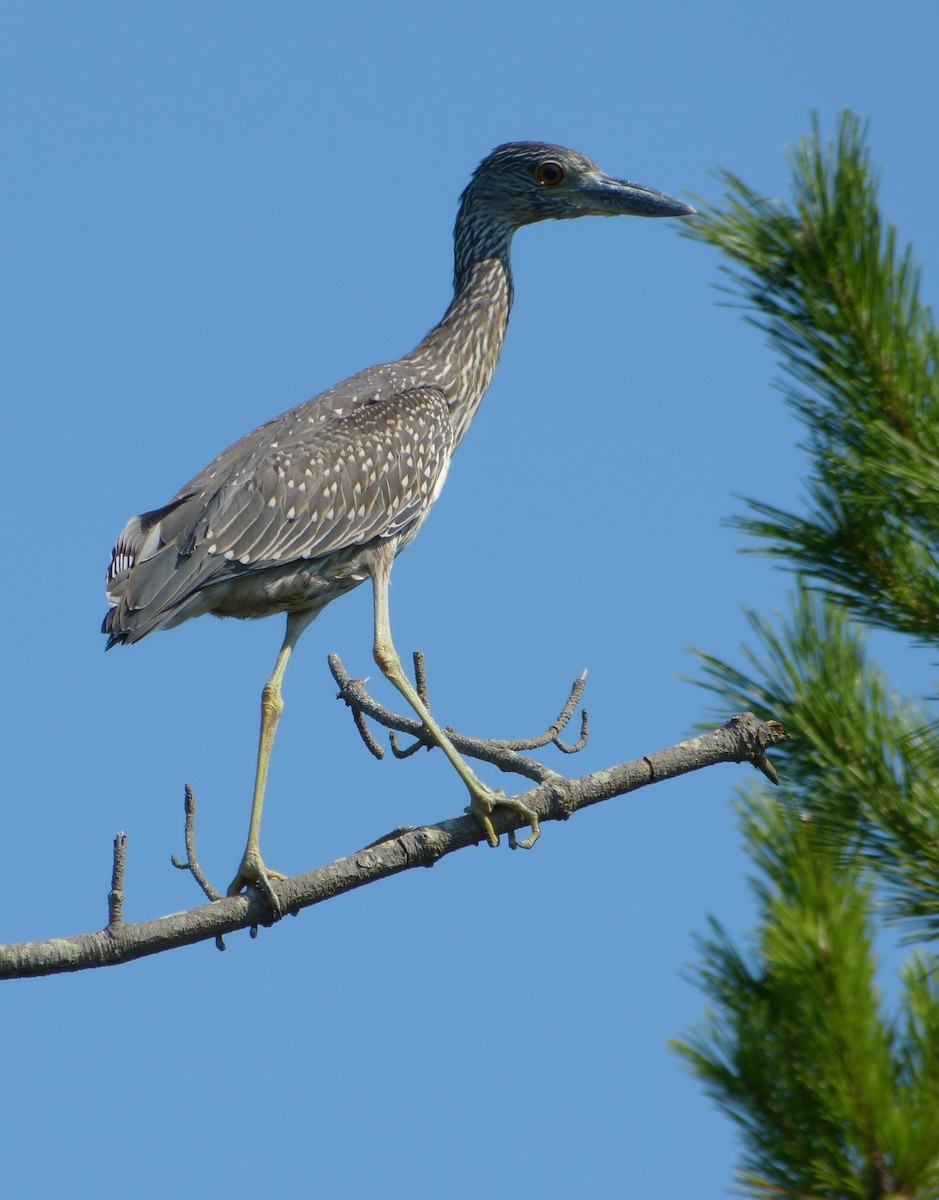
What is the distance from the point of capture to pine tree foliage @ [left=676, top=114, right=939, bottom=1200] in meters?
2.06

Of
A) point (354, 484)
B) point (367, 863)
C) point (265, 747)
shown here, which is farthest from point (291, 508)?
point (367, 863)

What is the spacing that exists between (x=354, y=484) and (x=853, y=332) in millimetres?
4777

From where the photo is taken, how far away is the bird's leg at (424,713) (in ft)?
17.4

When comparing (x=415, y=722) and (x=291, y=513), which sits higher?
(x=291, y=513)

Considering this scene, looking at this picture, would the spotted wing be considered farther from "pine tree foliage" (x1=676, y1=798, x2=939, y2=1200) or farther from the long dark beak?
"pine tree foliage" (x1=676, y1=798, x2=939, y2=1200)

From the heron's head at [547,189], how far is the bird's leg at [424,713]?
2374mm

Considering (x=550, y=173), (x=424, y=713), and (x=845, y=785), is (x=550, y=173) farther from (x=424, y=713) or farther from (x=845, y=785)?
(x=845, y=785)

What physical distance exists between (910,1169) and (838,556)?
1.03 m

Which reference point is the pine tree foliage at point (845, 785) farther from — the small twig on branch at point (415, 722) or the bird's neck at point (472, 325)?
the bird's neck at point (472, 325)

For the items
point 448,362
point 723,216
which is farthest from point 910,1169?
point 448,362

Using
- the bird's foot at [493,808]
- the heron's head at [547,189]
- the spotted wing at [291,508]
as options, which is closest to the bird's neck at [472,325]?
the heron's head at [547,189]

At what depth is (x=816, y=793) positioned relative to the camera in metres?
2.42

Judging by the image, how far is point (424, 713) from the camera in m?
5.95

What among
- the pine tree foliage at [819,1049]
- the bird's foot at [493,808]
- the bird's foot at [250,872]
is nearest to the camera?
the pine tree foliage at [819,1049]
